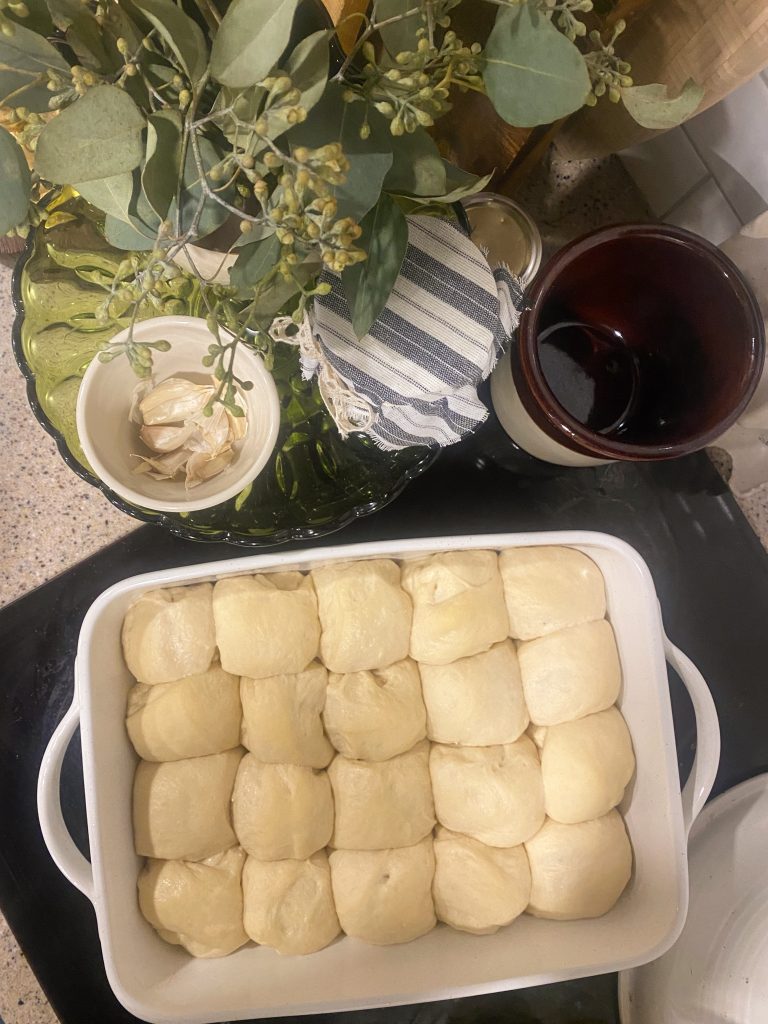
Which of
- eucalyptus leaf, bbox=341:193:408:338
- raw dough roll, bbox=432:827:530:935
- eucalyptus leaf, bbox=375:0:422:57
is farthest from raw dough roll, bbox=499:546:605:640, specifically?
eucalyptus leaf, bbox=375:0:422:57

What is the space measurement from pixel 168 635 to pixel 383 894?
0.97ft

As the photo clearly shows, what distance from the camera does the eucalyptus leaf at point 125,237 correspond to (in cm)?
41

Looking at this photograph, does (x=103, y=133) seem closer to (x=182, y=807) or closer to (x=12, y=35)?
(x=12, y=35)

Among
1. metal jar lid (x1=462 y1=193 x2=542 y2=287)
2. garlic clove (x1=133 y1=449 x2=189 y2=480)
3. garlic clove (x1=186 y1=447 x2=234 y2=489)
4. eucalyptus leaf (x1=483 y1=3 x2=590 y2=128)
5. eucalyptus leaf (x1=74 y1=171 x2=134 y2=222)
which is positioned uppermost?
eucalyptus leaf (x1=483 y1=3 x2=590 y2=128)

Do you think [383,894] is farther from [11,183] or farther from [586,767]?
[11,183]

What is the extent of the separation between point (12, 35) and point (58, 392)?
1.18 ft

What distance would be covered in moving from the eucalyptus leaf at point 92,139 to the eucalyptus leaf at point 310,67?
0.07 metres

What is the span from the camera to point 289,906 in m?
0.65

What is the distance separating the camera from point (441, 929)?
2.23 feet

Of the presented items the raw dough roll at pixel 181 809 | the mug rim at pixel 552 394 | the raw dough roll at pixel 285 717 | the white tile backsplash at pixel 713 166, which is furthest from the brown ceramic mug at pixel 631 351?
the raw dough roll at pixel 181 809

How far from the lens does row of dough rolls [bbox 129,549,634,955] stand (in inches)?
25.3

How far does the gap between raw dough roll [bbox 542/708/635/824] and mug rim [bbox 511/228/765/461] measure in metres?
0.25

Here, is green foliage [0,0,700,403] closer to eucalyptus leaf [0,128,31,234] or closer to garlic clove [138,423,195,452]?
eucalyptus leaf [0,128,31,234]

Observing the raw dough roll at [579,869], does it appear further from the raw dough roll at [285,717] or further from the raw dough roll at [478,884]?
→ the raw dough roll at [285,717]
